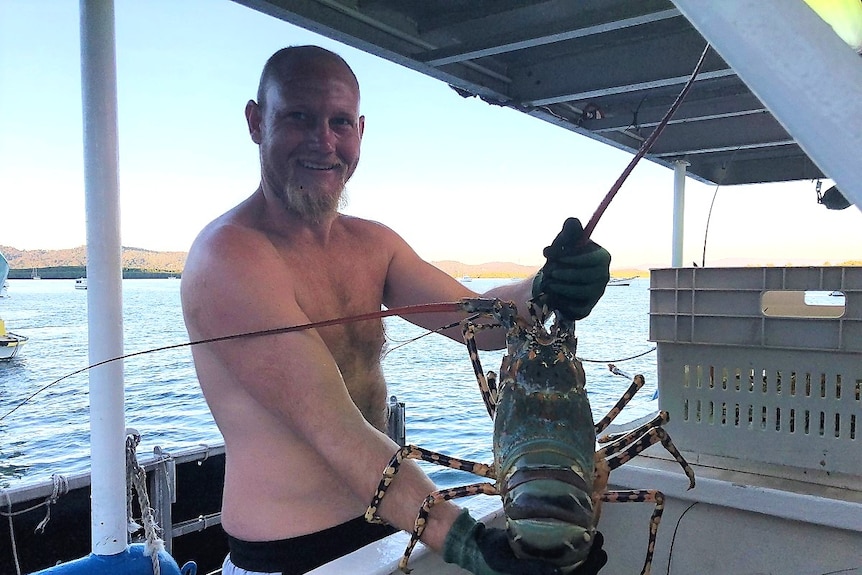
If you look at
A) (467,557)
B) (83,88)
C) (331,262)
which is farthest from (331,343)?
(83,88)

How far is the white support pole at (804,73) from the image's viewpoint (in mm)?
500

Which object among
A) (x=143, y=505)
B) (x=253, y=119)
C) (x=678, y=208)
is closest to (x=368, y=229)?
(x=253, y=119)

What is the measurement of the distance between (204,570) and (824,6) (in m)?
3.93

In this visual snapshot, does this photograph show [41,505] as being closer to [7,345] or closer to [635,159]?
[635,159]

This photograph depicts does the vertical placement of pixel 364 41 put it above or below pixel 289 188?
above

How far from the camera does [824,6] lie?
1188 millimetres

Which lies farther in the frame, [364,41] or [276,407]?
[364,41]

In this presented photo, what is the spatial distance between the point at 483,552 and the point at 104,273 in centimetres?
180

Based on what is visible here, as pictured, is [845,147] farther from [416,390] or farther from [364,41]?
[416,390]

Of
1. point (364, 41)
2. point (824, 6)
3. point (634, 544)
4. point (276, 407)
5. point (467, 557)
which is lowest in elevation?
point (634, 544)

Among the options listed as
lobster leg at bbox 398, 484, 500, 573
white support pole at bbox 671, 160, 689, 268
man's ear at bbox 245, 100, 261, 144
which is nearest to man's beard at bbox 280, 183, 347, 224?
man's ear at bbox 245, 100, 261, 144

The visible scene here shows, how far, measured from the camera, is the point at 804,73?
52cm

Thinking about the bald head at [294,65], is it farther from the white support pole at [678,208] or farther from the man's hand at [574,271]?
the white support pole at [678,208]

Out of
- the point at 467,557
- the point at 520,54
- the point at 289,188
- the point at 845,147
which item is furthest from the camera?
the point at 520,54
